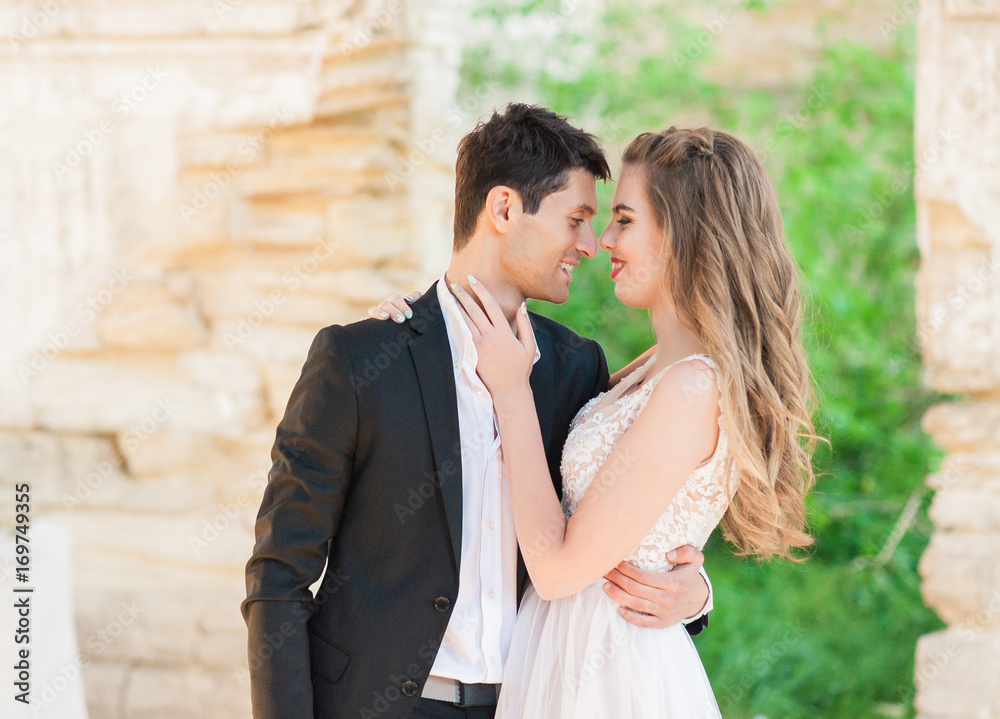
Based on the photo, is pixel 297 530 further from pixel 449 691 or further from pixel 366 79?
pixel 366 79

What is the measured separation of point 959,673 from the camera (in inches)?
120

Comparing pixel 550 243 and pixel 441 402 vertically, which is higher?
pixel 550 243

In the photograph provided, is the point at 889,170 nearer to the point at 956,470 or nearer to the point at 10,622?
the point at 956,470

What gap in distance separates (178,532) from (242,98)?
1.89 meters

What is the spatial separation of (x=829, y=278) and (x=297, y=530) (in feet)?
14.4

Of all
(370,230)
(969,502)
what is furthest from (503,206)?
(969,502)

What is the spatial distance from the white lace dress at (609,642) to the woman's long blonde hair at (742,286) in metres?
0.08

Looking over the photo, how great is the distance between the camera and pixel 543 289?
198cm

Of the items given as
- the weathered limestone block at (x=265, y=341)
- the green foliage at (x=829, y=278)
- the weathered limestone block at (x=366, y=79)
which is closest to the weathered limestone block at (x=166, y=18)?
the weathered limestone block at (x=366, y=79)

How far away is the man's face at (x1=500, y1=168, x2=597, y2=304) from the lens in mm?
1957

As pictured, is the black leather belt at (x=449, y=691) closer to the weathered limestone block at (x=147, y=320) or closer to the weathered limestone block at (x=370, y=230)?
the weathered limestone block at (x=370, y=230)

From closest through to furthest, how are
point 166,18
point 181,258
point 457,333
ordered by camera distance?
point 457,333, point 166,18, point 181,258

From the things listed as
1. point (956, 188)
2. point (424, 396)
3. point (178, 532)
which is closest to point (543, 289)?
point (424, 396)

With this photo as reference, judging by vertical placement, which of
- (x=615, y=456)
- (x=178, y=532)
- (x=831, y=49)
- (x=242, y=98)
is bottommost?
(x=178, y=532)
